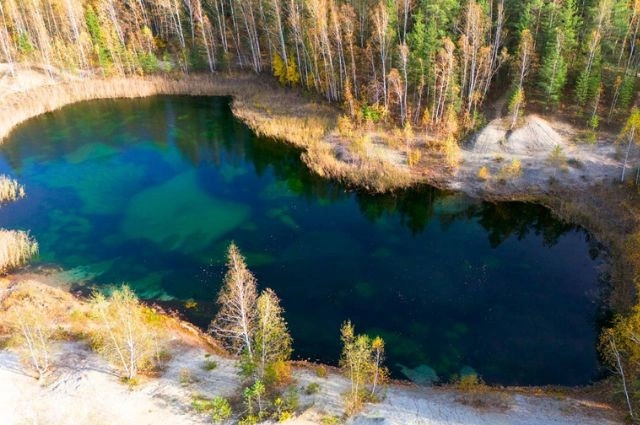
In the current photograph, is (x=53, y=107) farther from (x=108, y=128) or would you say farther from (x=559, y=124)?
(x=559, y=124)

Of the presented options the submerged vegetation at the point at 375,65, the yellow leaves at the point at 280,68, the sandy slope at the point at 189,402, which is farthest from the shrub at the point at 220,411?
the yellow leaves at the point at 280,68

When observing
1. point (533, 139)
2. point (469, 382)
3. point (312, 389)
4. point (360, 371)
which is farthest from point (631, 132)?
point (312, 389)

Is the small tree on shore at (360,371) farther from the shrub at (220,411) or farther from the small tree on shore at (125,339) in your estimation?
the small tree on shore at (125,339)

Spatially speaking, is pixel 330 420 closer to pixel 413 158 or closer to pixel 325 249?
pixel 325 249

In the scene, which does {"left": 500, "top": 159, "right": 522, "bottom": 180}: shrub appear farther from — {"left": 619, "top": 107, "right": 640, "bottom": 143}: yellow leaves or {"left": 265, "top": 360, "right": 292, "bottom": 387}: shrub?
{"left": 265, "top": 360, "right": 292, "bottom": 387}: shrub

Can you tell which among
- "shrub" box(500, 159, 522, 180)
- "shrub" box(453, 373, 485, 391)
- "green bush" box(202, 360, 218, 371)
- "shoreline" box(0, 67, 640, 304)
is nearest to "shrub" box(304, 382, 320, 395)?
"green bush" box(202, 360, 218, 371)
